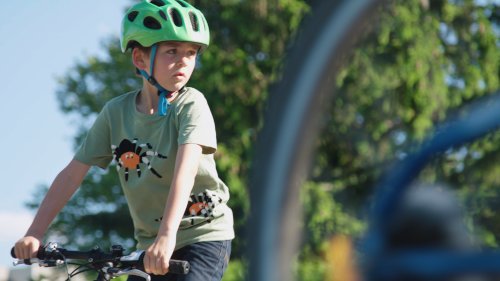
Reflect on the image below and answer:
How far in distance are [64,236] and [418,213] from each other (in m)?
17.7

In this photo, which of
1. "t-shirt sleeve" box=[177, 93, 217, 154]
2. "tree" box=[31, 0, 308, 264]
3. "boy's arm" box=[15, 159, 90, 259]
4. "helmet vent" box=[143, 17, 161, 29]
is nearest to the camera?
"t-shirt sleeve" box=[177, 93, 217, 154]

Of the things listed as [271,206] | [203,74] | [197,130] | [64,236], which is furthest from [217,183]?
[64,236]

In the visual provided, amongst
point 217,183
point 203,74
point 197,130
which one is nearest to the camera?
point 197,130

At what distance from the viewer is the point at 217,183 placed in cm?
326

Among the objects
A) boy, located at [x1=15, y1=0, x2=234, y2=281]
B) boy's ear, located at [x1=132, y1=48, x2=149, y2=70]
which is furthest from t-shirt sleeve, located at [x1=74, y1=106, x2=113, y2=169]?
boy's ear, located at [x1=132, y1=48, x2=149, y2=70]

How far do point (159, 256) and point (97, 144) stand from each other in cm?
88

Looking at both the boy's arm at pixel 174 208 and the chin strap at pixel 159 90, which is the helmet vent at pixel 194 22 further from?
the boy's arm at pixel 174 208

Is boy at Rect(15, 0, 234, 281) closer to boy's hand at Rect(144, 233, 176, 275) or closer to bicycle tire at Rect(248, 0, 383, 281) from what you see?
boy's hand at Rect(144, 233, 176, 275)

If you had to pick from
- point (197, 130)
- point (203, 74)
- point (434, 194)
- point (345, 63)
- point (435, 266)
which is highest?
point (203, 74)

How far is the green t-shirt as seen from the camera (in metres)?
3.16

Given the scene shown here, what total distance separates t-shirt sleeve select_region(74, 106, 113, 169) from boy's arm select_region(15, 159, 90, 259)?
35 millimetres

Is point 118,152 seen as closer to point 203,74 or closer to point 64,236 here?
point 203,74

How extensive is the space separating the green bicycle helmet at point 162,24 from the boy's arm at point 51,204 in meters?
0.54

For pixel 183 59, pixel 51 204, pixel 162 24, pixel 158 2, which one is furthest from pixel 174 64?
pixel 51 204
